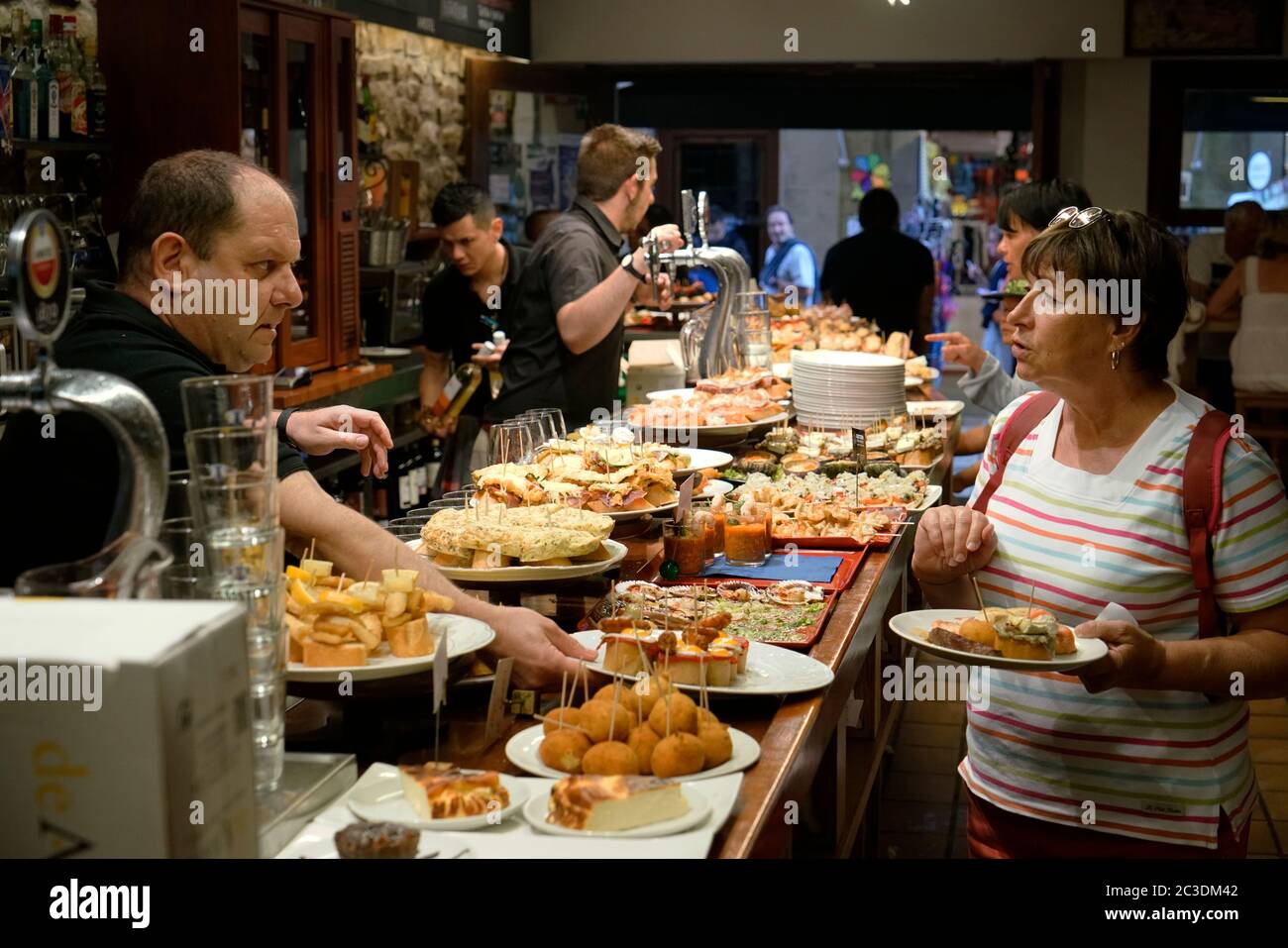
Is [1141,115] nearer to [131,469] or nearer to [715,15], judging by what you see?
[715,15]

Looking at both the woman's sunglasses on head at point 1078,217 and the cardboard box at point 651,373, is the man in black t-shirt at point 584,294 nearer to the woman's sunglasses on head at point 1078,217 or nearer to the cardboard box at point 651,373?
the cardboard box at point 651,373

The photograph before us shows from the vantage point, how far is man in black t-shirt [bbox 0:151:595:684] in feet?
7.04

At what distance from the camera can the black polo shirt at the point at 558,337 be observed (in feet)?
16.3

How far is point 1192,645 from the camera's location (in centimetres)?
220

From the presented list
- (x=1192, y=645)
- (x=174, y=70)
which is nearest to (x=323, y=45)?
(x=174, y=70)

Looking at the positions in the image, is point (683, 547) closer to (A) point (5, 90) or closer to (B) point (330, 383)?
(A) point (5, 90)

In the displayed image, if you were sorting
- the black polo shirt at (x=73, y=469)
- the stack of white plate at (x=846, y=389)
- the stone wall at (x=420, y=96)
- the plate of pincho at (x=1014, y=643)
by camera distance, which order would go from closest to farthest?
the plate of pincho at (x=1014, y=643)
the black polo shirt at (x=73, y=469)
the stack of white plate at (x=846, y=389)
the stone wall at (x=420, y=96)

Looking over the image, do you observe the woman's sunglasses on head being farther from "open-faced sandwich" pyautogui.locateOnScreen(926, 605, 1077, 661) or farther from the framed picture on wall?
the framed picture on wall

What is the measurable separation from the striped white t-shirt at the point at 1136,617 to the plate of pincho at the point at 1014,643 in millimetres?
236

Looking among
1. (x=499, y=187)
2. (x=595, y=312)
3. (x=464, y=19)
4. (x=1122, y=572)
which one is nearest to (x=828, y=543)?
(x=1122, y=572)

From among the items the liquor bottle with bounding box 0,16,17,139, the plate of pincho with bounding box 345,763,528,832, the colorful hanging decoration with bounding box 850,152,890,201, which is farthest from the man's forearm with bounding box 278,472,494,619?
the colorful hanging decoration with bounding box 850,152,890,201

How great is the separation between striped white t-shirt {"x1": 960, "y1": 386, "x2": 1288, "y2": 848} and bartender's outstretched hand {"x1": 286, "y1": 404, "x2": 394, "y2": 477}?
119cm

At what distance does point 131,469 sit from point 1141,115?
9.78 metres

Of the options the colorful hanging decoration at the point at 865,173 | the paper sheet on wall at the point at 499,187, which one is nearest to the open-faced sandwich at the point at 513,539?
the paper sheet on wall at the point at 499,187
